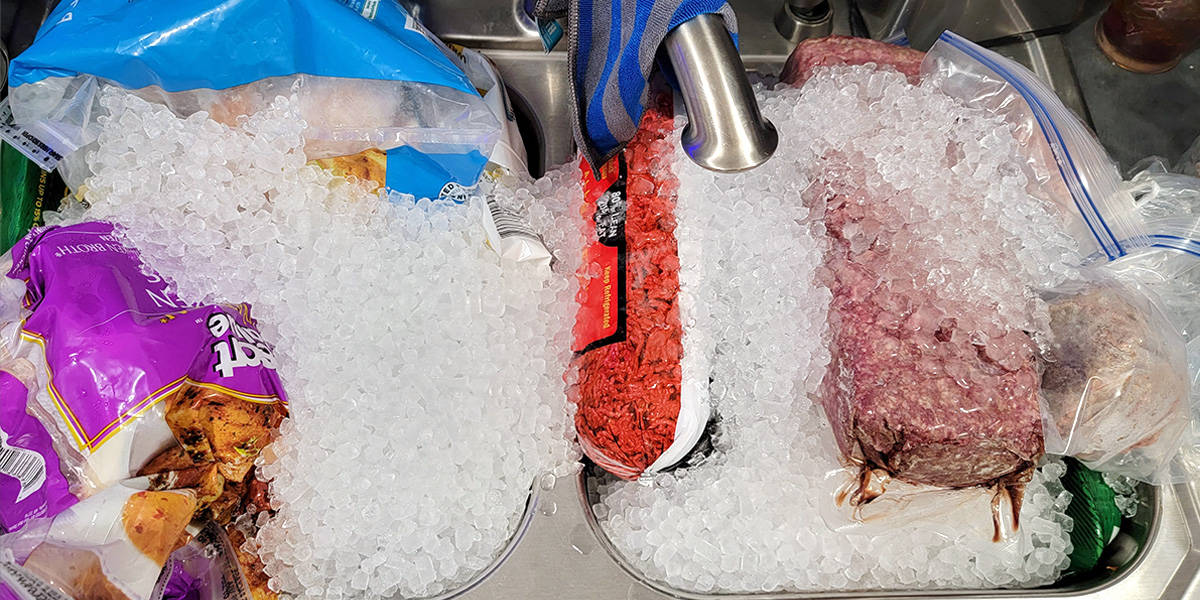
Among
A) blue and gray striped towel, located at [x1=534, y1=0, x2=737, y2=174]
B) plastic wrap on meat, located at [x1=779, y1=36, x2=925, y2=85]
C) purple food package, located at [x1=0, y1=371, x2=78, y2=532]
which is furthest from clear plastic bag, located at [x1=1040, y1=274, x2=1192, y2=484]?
purple food package, located at [x1=0, y1=371, x2=78, y2=532]

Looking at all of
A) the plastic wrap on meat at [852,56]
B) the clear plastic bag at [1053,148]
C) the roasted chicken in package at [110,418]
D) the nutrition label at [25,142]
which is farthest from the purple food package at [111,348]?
the clear plastic bag at [1053,148]

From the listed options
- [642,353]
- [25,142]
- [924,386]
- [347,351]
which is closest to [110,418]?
[347,351]

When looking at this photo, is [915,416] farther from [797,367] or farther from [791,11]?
[791,11]

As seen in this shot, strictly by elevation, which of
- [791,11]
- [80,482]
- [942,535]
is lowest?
[942,535]

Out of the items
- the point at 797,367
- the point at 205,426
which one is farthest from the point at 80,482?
the point at 797,367

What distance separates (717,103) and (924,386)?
0.31m

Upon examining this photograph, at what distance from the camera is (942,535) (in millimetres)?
782

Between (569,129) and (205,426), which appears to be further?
(569,129)

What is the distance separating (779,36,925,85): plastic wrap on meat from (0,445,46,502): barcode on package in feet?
A: 2.83

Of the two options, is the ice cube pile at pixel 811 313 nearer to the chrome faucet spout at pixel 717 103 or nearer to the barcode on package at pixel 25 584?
the chrome faucet spout at pixel 717 103

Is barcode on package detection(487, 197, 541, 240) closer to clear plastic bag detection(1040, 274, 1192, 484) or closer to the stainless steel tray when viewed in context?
the stainless steel tray

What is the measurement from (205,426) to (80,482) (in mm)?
105

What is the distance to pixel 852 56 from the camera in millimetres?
884

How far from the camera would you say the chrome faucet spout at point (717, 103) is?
60 cm
